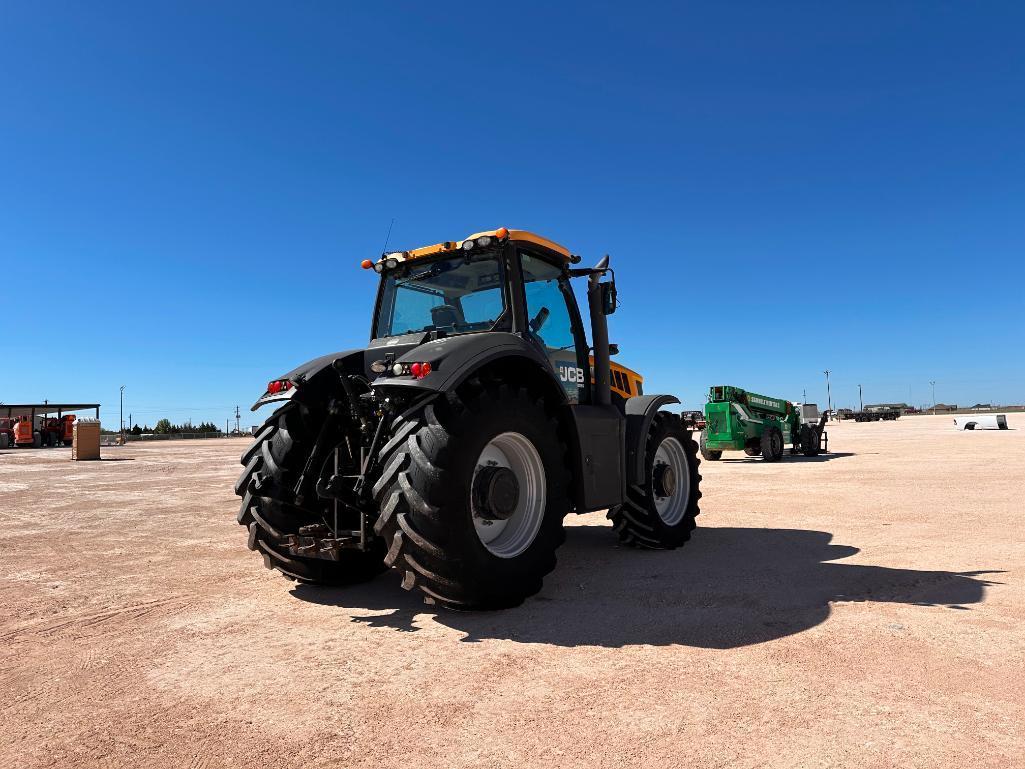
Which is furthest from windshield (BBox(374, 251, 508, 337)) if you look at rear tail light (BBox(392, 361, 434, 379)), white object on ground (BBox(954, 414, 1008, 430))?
white object on ground (BBox(954, 414, 1008, 430))

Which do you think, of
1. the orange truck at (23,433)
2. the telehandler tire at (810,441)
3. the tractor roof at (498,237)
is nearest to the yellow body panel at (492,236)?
the tractor roof at (498,237)

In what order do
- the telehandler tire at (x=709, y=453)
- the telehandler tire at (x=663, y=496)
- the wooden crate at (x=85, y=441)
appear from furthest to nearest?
the wooden crate at (x=85, y=441), the telehandler tire at (x=709, y=453), the telehandler tire at (x=663, y=496)

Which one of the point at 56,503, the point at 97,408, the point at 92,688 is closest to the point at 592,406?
the point at 92,688

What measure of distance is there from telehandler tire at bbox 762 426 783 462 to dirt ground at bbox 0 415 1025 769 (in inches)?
544

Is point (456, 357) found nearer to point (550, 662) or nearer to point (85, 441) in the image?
point (550, 662)

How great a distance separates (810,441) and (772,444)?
2.71 m

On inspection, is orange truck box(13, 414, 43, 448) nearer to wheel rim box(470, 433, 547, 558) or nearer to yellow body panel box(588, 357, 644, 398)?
yellow body panel box(588, 357, 644, 398)

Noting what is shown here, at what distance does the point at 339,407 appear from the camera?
15.4ft

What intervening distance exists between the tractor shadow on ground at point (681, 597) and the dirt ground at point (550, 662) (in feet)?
0.08

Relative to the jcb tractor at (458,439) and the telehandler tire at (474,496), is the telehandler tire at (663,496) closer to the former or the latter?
the jcb tractor at (458,439)

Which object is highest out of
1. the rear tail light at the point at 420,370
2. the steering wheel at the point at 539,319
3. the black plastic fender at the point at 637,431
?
the steering wheel at the point at 539,319

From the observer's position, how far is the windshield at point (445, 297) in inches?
202

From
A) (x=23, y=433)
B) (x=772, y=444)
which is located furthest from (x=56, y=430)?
(x=772, y=444)

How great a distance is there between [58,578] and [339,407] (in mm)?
2801
